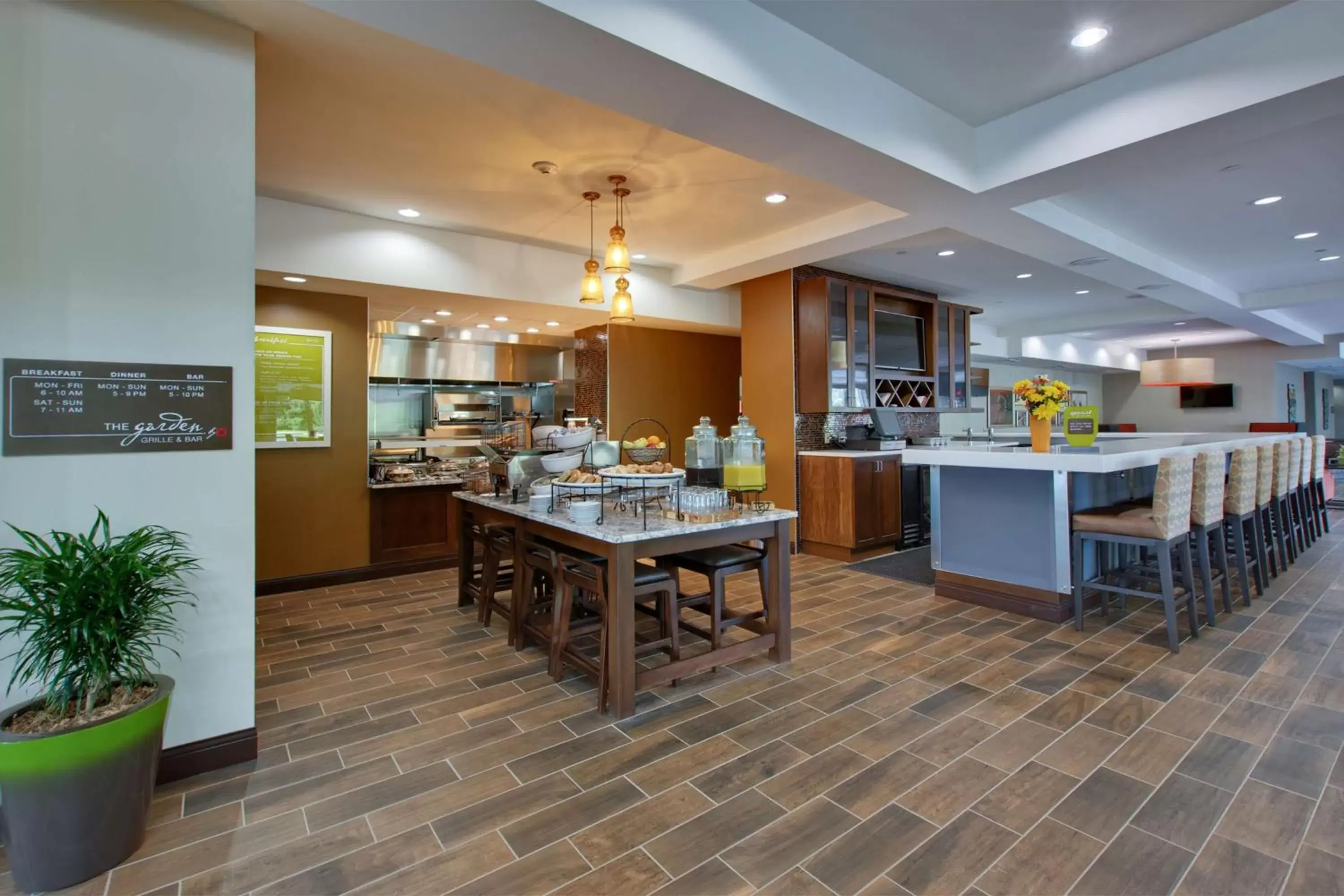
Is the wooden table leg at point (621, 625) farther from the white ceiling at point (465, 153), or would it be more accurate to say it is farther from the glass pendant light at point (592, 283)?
the white ceiling at point (465, 153)

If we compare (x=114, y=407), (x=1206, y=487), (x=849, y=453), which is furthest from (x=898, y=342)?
(x=114, y=407)

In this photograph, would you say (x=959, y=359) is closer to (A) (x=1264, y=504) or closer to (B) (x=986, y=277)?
(B) (x=986, y=277)

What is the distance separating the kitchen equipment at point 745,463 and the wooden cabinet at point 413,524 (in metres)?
3.04

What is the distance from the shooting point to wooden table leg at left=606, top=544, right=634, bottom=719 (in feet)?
8.53

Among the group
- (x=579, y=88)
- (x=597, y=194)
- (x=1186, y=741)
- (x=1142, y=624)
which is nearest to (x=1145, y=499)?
(x=1142, y=624)

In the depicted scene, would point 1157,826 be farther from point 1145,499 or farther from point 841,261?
Answer: point 841,261

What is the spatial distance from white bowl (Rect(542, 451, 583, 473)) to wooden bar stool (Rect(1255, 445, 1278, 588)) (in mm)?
4617

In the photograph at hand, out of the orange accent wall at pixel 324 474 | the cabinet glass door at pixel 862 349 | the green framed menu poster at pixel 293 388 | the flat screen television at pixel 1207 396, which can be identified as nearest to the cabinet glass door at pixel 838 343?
the cabinet glass door at pixel 862 349

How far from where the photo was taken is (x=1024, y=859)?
1.77m

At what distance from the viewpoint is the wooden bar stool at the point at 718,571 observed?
3025 millimetres

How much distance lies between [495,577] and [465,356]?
3535mm

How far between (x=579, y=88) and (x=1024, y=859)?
293 cm

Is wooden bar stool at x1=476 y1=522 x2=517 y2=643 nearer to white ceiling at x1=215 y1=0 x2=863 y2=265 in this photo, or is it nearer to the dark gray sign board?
the dark gray sign board

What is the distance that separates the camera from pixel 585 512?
284cm
